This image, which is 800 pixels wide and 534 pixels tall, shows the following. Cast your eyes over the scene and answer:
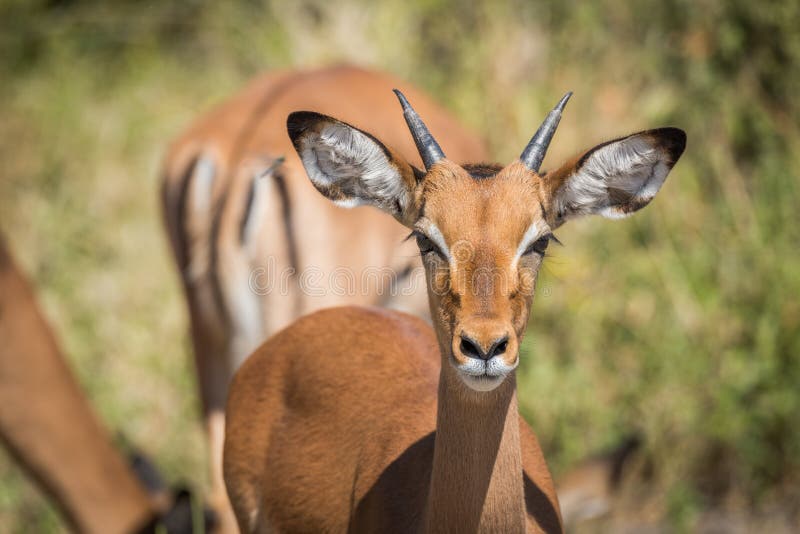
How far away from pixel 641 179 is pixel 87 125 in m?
7.32

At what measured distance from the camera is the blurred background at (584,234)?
5066 mm

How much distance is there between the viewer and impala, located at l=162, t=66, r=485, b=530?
503 centimetres

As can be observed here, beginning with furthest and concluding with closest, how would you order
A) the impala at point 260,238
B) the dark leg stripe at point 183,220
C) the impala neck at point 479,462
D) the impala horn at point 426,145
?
the dark leg stripe at point 183,220 → the impala at point 260,238 → the impala horn at point 426,145 → the impala neck at point 479,462

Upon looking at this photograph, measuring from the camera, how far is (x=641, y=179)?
2900mm

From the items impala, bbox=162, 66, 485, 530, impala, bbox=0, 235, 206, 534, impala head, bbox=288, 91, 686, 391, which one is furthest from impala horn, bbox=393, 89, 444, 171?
impala, bbox=0, 235, 206, 534

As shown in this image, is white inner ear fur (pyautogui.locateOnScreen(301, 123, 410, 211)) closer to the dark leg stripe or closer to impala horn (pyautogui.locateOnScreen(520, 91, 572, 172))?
impala horn (pyautogui.locateOnScreen(520, 91, 572, 172))

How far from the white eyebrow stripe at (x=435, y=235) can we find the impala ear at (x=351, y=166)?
0.14m

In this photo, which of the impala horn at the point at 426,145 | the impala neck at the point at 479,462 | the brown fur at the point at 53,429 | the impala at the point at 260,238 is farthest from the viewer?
the impala at the point at 260,238

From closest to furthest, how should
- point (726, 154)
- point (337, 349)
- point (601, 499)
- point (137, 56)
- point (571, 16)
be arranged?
1. point (337, 349)
2. point (601, 499)
3. point (726, 154)
4. point (571, 16)
5. point (137, 56)

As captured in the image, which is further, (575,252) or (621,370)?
(575,252)

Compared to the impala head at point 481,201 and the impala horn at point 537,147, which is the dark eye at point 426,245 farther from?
the impala horn at point 537,147

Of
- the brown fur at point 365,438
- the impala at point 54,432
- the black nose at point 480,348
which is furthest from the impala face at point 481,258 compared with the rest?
the impala at point 54,432

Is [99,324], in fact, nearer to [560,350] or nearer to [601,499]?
[560,350]

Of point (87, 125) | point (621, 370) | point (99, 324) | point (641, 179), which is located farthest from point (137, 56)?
point (641, 179)
